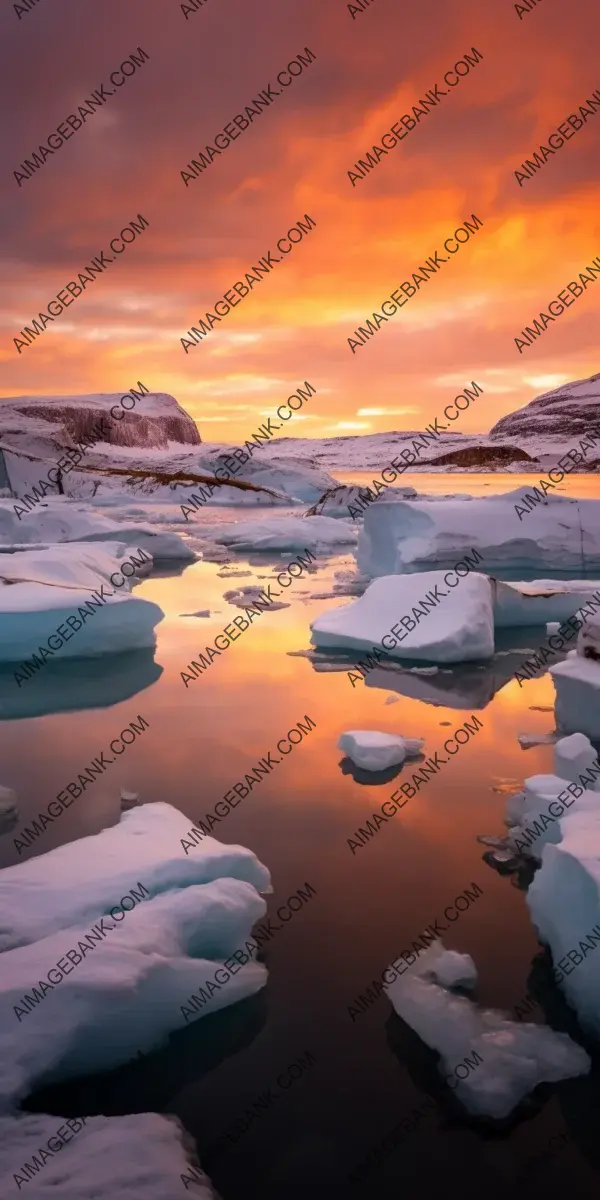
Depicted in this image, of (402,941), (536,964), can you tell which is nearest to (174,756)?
(402,941)

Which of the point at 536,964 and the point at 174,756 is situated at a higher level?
the point at 536,964

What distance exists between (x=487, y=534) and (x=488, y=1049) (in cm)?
938

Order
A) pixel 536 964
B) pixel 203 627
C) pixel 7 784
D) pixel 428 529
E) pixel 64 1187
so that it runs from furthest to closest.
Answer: pixel 428 529 → pixel 203 627 → pixel 7 784 → pixel 536 964 → pixel 64 1187

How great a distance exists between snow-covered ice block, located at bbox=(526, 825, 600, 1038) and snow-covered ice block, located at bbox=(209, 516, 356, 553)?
505 inches

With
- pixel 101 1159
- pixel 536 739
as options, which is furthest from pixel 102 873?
pixel 536 739

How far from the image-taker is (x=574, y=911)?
2.50 m

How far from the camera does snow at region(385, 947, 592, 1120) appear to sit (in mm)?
2023

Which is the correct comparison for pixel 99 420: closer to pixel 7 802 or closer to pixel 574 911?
pixel 7 802

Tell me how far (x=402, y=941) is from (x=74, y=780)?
2.26 m

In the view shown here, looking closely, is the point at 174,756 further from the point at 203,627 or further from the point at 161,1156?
the point at 203,627

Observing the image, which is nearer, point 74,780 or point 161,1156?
point 161,1156

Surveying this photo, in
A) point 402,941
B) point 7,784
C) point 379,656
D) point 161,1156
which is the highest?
point 161,1156

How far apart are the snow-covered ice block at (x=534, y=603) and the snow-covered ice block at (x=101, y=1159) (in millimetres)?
6129

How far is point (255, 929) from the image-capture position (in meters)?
2.80
